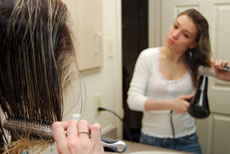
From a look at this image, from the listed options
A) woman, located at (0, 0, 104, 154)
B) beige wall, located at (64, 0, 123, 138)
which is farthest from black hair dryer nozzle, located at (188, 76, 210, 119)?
woman, located at (0, 0, 104, 154)

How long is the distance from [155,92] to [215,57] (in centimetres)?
25

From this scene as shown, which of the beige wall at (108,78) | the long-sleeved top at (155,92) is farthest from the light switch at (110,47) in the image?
the long-sleeved top at (155,92)

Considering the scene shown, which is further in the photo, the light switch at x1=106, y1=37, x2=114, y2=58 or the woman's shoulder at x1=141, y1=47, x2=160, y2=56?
the light switch at x1=106, y1=37, x2=114, y2=58

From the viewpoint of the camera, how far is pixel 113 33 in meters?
1.06

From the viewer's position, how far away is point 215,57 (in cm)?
83

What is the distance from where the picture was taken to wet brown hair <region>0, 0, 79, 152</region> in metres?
0.47

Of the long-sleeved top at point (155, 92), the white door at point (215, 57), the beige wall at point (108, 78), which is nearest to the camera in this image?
the white door at point (215, 57)

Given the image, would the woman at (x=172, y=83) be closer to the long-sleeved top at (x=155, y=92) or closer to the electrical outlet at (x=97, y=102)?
the long-sleeved top at (x=155, y=92)

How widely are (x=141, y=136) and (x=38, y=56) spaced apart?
0.67m

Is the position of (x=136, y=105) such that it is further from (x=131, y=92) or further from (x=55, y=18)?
(x=55, y=18)

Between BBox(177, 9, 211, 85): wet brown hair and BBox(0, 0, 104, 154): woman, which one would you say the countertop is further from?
BBox(0, 0, 104, 154): woman

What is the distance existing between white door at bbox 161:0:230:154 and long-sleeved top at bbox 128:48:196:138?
6cm

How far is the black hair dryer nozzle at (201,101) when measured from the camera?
0.84 m

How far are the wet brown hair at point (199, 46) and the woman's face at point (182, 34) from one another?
0.01 metres
